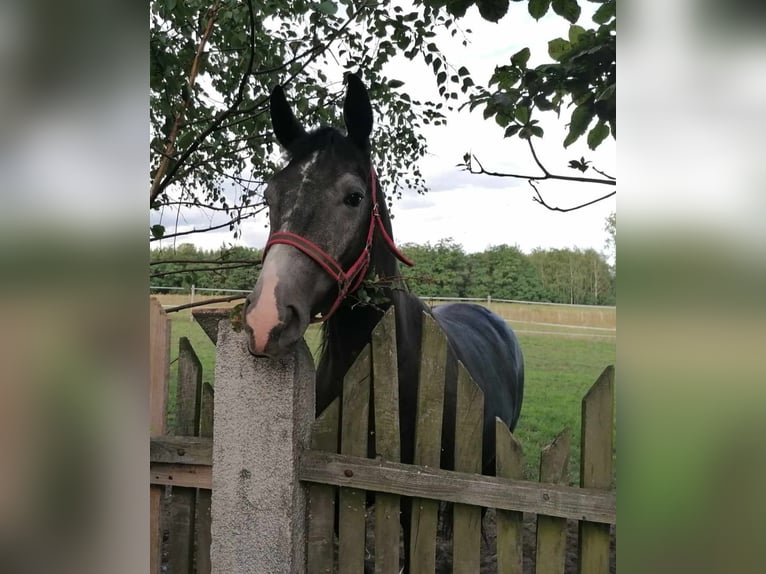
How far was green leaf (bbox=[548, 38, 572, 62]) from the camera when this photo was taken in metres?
1.78

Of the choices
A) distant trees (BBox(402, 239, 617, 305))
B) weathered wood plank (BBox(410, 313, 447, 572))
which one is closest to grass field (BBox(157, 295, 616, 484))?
distant trees (BBox(402, 239, 617, 305))

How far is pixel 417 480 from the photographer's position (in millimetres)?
1628

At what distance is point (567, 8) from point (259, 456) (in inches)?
69.0

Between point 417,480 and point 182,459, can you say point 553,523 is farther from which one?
point 182,459

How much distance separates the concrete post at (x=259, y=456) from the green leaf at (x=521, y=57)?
1249mm

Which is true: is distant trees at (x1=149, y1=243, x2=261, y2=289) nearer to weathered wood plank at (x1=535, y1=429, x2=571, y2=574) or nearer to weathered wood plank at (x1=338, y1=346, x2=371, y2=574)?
weathered wood plank at (x1=338, y1=346, x2=371, y2=574)

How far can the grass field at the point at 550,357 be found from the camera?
6133 mm

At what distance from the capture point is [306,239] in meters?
1.74

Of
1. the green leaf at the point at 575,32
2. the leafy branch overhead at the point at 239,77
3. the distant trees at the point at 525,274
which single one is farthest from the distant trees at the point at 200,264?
the distant trees at the point at 525,274

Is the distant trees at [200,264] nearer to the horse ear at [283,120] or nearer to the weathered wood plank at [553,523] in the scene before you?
the horse ear at [283,120]
